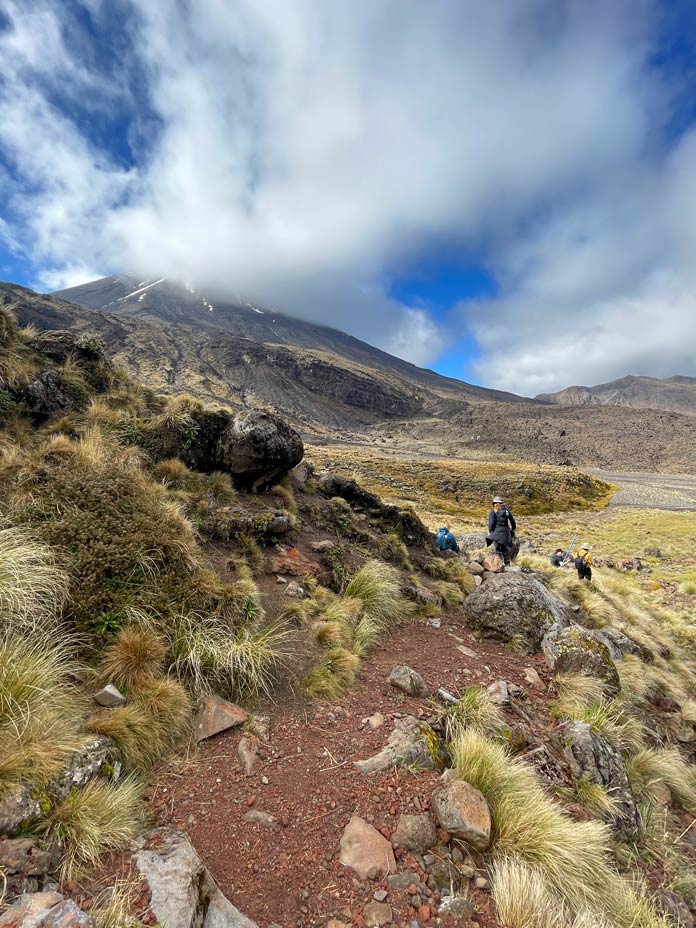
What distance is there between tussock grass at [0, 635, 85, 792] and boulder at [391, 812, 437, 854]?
253 cm

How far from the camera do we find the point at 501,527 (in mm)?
12633

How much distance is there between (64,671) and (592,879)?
4669 millimetres

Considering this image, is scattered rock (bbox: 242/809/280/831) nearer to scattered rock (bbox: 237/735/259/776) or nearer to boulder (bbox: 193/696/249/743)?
scattered rock (bbox: 237/735/259/776)

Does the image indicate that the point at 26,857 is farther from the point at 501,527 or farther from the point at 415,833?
the point at 501,527

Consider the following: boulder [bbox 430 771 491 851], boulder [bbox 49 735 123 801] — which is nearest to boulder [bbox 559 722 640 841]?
boulder [bbox 430 771 491 851]

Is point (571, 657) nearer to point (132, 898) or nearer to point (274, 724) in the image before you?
point (274, 724)

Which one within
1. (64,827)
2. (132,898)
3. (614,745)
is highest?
(64,827)

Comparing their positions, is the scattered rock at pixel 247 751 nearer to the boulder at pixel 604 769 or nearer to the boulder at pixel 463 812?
the boulder at pixel 463 812

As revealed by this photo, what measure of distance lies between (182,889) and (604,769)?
446cm

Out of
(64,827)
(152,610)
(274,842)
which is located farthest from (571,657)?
(64,827)

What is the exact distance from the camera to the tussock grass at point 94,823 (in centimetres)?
245

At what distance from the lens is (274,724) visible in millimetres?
4238

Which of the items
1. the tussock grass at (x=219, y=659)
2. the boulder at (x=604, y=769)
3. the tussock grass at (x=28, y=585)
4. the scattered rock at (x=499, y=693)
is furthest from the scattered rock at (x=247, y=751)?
the boulder at (x=604, y=769)

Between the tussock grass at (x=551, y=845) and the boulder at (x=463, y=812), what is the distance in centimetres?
16
